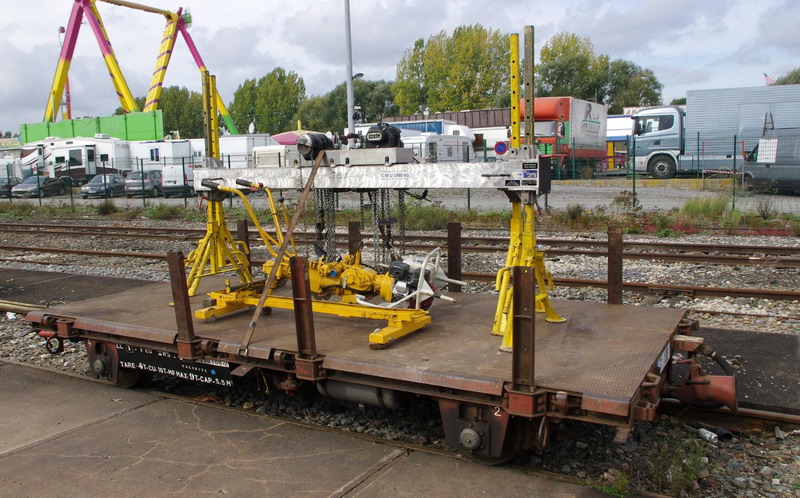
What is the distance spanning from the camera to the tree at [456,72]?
64.6 metres

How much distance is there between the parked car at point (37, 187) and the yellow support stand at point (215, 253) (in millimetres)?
31447

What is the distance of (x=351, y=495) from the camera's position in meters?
4.01

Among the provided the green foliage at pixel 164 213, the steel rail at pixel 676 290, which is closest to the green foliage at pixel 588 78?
the green foliage at pixel 164 213

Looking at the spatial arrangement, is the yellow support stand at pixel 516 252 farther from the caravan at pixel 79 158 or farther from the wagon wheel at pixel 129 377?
the caravan at pixel 79 158

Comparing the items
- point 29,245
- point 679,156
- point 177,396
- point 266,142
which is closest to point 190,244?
point 29,245

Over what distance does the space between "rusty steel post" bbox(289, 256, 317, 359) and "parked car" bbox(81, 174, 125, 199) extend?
96.4 ft

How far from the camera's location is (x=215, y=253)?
7012mm

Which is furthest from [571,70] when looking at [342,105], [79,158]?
[79,158]

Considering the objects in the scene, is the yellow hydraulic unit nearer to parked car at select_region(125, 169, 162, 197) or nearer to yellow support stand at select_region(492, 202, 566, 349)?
yellow support stand at select_region(492, 202, 566, 349)

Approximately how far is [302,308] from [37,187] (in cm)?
3493

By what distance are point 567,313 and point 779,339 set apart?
2.45 meters

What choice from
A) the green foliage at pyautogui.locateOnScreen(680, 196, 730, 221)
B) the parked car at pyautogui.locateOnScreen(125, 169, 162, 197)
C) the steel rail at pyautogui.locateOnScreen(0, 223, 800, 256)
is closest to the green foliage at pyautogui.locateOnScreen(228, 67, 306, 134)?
the parked car at pyautogui.locateOnScreen(125, 169, 162, 197)

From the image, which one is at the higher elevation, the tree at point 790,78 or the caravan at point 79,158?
the tree at point 790,78

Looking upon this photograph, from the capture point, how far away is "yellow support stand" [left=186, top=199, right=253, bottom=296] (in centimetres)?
685
